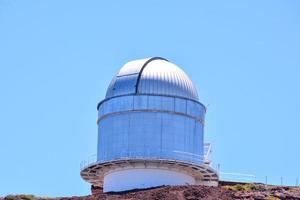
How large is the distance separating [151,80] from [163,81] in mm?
879

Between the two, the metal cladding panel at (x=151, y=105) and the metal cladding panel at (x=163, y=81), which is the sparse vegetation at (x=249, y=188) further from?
the metal cladding panel at (x=163, y=81)

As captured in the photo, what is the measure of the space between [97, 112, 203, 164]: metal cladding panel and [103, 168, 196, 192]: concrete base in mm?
1134

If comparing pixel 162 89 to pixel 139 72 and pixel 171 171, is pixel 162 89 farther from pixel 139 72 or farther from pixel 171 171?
pixel 171 171

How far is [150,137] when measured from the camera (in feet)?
204

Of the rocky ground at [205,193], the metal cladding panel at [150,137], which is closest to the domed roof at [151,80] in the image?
the metal cladding panel at [150,137]

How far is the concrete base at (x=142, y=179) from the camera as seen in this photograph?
60.9 metres

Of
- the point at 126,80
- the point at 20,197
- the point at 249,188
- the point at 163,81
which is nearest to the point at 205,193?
the point at 249,188

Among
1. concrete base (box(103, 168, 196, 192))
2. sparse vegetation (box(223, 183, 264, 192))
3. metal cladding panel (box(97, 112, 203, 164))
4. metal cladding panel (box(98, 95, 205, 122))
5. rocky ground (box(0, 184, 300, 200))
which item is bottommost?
rocky ground (box(0, 184, 300, 200))

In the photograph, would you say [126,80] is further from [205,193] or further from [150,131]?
[205,193]

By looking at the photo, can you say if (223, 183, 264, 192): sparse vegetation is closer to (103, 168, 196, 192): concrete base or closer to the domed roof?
(103, 168, 196, 192): concrete base

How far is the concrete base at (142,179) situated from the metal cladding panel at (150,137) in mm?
1134

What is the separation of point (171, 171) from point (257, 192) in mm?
8025

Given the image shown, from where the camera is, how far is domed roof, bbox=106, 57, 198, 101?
206 ft

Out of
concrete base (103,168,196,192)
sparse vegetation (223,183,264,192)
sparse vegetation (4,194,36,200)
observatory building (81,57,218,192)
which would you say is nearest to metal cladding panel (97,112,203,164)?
observatory building (81,57,218,192)
